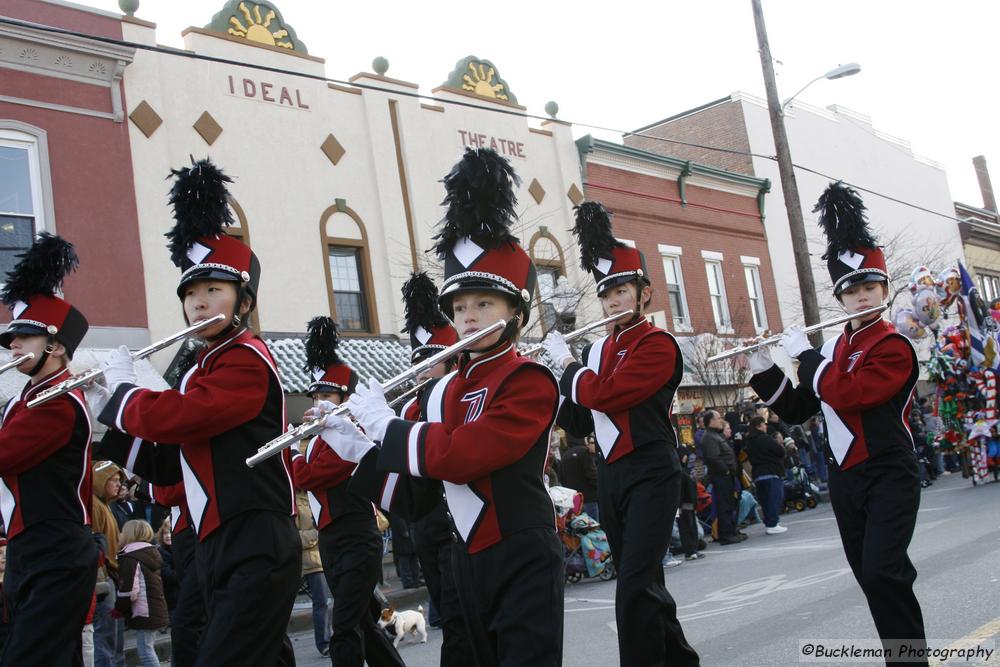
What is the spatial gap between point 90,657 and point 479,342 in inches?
188

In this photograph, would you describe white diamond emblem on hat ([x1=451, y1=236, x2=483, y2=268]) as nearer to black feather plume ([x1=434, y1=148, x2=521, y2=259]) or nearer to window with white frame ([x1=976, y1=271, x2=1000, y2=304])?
black feather plume ([x1=434, y1=148, x2=521, y2=259])

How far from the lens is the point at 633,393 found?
5.67 meters

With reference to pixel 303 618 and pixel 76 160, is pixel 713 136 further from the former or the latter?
pixel 303 618

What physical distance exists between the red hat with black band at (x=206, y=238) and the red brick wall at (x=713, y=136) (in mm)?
26102

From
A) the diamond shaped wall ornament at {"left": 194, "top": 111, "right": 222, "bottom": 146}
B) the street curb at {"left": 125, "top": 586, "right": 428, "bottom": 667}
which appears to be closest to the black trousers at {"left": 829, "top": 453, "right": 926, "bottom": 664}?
the street curb at {"left": 125, "top": 586, "right": 428, "bottom": 667}

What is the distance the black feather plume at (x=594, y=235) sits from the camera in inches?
260

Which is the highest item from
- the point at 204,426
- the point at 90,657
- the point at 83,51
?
the point at 83,51

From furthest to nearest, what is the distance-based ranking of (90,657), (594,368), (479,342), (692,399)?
1. (692,399)
2. (90,657)
3. (594,368)
4. (479,342)

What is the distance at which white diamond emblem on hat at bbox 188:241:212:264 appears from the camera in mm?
4879

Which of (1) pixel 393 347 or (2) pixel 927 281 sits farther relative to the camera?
(1) pixel 393 347

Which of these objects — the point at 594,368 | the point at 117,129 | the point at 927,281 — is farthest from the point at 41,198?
the point at 927,281

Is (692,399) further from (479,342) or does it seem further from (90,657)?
(479,342)

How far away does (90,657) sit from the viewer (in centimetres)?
745

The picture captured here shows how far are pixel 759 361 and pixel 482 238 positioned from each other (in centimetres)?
240
